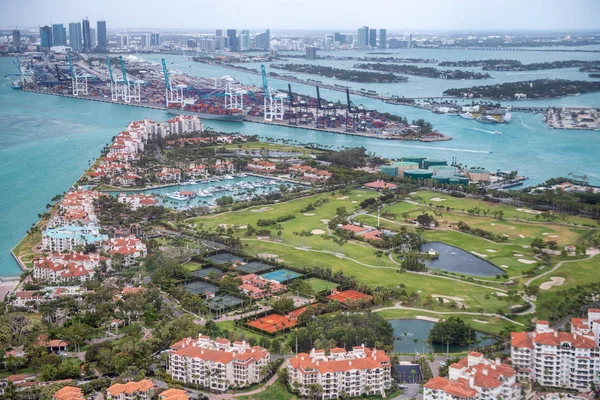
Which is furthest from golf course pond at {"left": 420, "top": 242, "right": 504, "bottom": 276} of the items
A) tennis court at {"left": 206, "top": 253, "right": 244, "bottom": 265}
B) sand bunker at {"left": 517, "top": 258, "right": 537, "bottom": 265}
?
tennis court at {"left": 206, "top": 253, "right": 244, "bottom": 265}

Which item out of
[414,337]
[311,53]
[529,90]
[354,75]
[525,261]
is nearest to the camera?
[414,337]

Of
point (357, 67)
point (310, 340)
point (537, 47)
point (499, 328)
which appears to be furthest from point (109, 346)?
point (537, 47)

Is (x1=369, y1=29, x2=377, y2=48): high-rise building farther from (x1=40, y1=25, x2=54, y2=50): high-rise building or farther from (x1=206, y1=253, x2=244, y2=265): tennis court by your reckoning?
A: (x1=206, y1=253, x2=244, y2=265): tennis court

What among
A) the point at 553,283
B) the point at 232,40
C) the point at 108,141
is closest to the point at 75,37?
the point at 232,40

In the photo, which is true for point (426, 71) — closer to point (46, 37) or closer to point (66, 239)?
point (46, 37)

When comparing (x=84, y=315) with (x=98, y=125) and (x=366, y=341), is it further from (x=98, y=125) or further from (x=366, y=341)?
(x=98, y=125)

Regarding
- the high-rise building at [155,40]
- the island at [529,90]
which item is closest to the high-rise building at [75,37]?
the high-rise building at [155,40]
